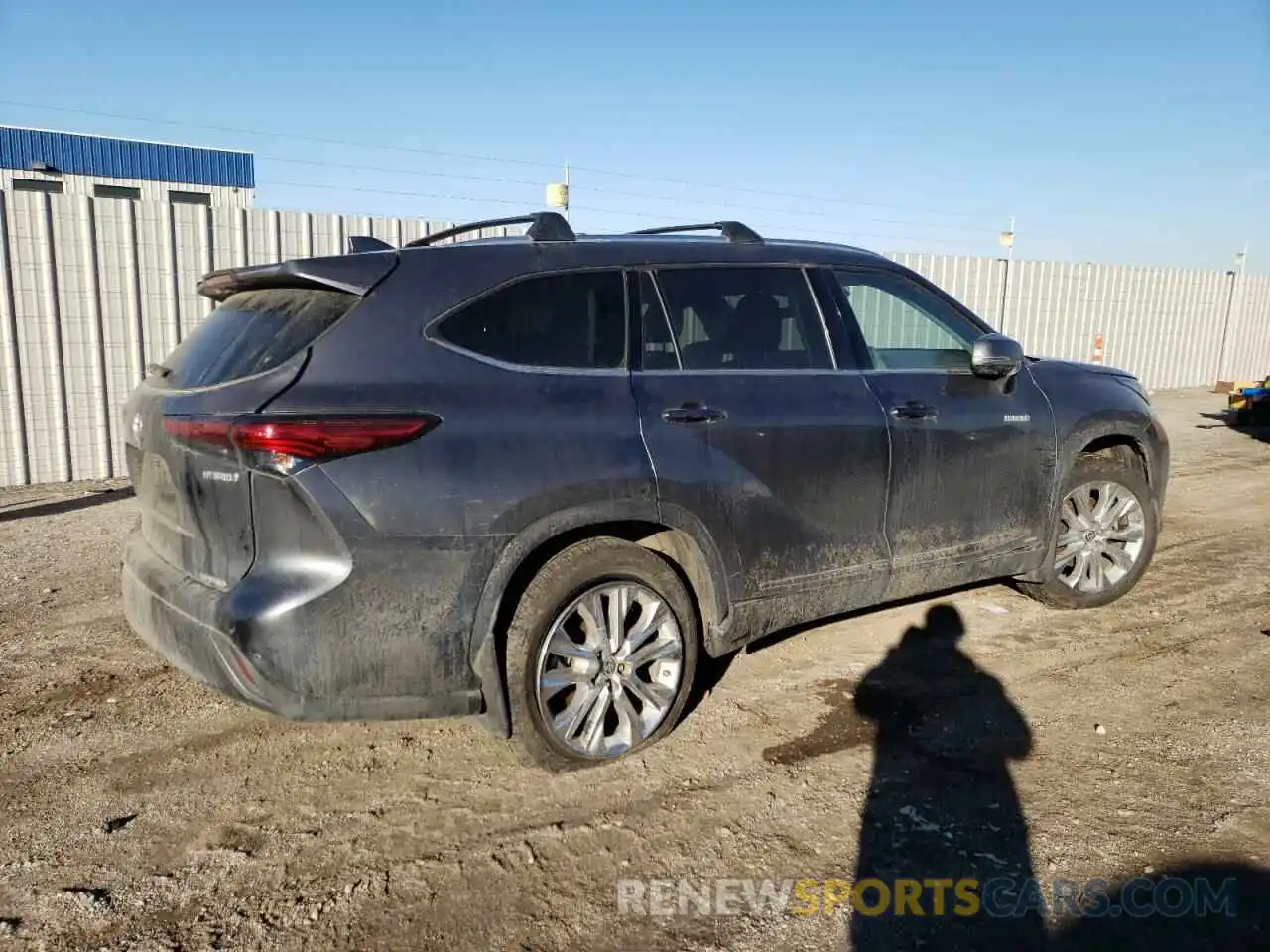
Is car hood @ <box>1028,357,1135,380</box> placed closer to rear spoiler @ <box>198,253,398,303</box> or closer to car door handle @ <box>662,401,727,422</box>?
car door handle @ <box>662,401,727,422</box>

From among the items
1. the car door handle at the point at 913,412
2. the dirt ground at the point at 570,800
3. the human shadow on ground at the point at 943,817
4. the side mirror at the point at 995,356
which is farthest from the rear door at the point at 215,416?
the side mirror at the point at 995,356

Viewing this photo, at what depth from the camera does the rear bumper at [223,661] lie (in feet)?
9.47

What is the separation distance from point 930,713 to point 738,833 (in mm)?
1260

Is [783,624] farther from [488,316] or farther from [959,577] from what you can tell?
[488,316]

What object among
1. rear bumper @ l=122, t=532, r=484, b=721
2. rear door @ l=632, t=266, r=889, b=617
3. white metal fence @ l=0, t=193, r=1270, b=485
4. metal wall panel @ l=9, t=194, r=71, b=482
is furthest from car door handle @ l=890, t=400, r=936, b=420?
metal wall panel @ l=9, t=194, r=71, b=482

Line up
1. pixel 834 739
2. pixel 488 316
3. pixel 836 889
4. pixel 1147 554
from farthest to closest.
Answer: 1. pixel 1147 554
2. pixel 834 739
3. pixel 488 316
4. pixel 836 889

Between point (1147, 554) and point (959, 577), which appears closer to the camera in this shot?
point (959, 577)

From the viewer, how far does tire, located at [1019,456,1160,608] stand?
497 cm

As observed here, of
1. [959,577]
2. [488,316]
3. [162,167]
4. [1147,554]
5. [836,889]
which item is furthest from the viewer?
[162,167]

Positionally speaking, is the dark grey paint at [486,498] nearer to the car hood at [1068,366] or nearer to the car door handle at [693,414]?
the car door handle at [693,414]

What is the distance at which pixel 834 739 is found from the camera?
364 cm

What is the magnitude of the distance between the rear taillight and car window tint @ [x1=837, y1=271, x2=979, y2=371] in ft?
7.39

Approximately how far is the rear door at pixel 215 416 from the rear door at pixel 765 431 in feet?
3.99

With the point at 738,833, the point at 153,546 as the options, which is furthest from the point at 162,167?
the point at 738,833
